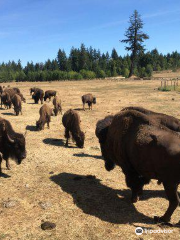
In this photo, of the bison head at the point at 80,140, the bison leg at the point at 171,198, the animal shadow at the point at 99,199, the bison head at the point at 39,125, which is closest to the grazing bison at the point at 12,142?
the animal shadow at the point at 99,199

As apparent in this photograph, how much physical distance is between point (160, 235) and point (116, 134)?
99.1 inches

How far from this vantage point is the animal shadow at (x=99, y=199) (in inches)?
226

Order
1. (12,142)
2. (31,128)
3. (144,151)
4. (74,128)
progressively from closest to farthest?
(144,151) < (12,142) < (74,128) < (31,128)

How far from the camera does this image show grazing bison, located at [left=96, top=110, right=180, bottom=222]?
5121 mm

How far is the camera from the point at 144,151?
5527 mm

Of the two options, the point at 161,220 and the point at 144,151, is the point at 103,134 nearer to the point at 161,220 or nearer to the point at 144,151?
the point at 144,151

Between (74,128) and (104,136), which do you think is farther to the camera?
(74,128)

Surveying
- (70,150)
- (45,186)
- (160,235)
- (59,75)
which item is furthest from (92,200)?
(59,75)

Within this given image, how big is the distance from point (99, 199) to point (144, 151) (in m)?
1.99

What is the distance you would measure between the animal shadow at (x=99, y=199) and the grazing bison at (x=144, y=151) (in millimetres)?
401

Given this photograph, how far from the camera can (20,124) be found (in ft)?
53.7

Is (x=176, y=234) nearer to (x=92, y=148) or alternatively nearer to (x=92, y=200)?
(x=92, y=200)

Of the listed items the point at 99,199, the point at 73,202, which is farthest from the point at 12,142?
the point at 99,199

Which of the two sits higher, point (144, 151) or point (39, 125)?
point (144, 151)
